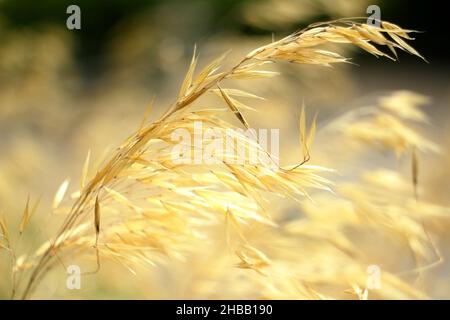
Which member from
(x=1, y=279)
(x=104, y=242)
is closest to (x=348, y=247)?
(x=104, y=242)

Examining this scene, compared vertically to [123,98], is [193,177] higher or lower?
lower

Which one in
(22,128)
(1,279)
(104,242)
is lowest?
(1,279)

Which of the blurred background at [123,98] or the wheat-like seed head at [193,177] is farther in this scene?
the blurred background at [123,98]

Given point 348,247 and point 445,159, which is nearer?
point 348,247

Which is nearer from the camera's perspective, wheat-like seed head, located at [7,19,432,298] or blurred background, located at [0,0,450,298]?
wheat-like seed head, located at [7,19,432,298]

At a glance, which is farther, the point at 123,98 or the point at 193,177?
the point at 123,98

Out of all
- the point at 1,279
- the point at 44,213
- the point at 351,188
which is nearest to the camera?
the point at 351,188
